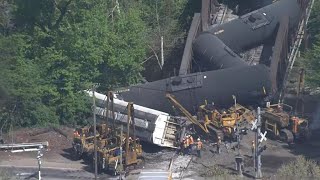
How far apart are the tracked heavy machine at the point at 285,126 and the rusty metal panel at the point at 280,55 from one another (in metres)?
1.95

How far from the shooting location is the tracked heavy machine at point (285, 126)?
33.8 m

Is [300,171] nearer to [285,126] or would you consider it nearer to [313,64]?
[285,126]

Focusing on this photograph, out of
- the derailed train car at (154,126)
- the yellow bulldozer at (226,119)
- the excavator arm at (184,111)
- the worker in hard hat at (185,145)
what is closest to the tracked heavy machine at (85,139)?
the derailed train car at (154,126)

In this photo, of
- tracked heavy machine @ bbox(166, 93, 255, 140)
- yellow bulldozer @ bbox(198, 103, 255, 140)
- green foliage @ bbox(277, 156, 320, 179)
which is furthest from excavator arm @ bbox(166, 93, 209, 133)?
green foliage @ bbox(277, 156, 320, 179)

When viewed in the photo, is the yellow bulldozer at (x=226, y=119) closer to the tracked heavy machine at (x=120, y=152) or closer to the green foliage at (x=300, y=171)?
the tracked heavy machine at (x=120, y=152)

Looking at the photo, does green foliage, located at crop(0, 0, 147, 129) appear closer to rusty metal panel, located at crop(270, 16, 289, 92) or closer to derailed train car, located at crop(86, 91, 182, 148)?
derailed train car, located at crop(86, 91, 182, 148)

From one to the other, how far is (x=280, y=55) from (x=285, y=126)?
5.23 metres

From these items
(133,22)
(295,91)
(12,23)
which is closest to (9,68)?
(12,23)

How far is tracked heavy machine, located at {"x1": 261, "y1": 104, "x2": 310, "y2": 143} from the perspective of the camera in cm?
3375

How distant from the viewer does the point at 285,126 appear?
1336 inches

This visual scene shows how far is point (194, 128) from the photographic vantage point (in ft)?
112

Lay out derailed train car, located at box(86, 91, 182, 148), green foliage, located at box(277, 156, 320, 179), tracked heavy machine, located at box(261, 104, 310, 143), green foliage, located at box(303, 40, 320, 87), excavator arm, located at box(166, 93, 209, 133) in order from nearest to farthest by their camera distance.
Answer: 1. green foliage, located at box(277, 156, 320, 179)
2. derailed train car, located at box(86, 91, 182, 148)
3. tracked heavy machine, located at box(261, 104, 310, 143)
4. excavator arm, located at box(166, 93, 209, 133)
5. green foliage, located at box(303, 40, 320, 87)

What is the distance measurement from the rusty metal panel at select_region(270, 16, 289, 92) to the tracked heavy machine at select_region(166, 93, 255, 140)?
232cm

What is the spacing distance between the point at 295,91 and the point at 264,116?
247 inches
